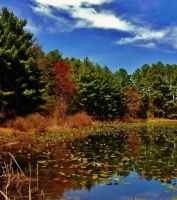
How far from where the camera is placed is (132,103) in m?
95.5

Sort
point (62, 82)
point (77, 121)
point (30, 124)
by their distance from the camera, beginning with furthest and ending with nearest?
point (62, 82) → point (77, 121) → point (30, 124)

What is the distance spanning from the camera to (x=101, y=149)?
2473cm

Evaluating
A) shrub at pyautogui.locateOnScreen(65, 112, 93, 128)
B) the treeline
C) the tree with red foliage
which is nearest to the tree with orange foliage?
the treeline

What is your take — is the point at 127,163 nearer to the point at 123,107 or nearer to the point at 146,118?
the point at 123,107

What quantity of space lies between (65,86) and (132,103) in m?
38.8

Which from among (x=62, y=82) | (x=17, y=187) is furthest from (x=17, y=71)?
(x=17, y=187)

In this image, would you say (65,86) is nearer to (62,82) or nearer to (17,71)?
(62,82)

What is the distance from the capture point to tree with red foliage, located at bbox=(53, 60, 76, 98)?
192 feet

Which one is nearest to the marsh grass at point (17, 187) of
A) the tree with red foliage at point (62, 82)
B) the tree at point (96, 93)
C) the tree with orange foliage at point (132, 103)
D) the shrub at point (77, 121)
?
the shrub at point (77, 121)

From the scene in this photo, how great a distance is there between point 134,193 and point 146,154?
375 inches

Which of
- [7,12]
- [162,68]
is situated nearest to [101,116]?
[162,68]

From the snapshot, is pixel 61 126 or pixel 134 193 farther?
pixel 61 126

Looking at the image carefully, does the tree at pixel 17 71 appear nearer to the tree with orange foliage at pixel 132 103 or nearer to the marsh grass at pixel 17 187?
the marsh grass at pixel 17 187

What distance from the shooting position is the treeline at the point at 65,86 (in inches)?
1503
